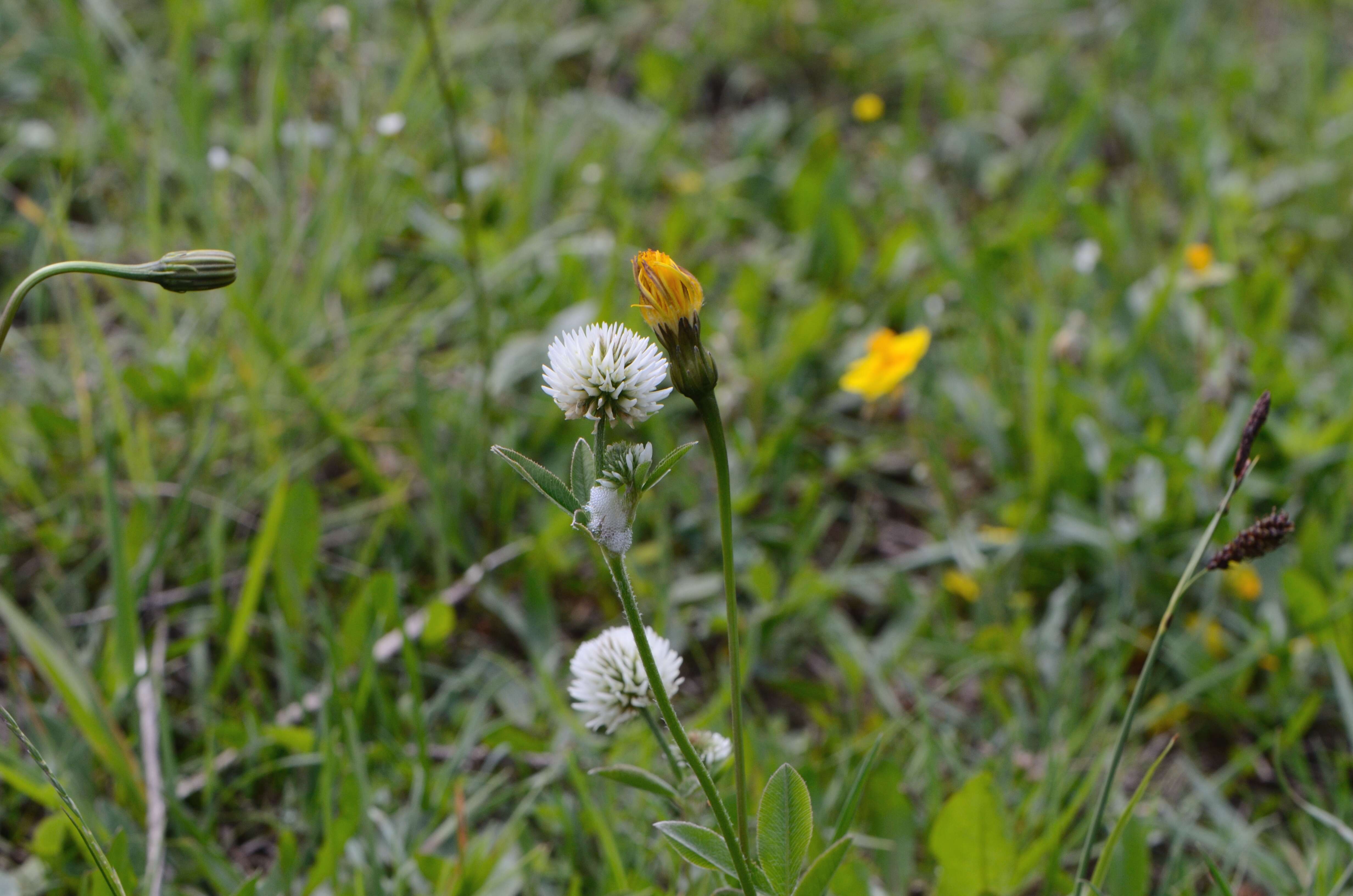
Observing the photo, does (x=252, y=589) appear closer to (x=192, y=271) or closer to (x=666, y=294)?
(x=192, y=271)

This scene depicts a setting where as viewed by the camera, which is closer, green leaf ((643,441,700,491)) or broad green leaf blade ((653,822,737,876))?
green leaf ((643,441,700,491))

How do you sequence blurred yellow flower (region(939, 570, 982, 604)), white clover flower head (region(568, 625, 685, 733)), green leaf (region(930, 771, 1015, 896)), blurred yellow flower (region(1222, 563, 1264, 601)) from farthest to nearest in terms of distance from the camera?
blurred yellow flower (region(939, 570, 982, 604)), blurred yellow flower (region(1222, 563, 1264, 601)), green leaf (region(930, 771, 1015, 896)), white clover flower head (region(568, 625, 685, 733))

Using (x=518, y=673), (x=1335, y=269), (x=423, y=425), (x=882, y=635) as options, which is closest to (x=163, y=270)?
(x=423, y=425)

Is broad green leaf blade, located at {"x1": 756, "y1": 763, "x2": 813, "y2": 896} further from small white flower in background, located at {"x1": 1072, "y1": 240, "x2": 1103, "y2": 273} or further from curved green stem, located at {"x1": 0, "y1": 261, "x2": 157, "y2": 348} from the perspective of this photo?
small white flower in background, located at {"x1": 1072, "y1": 240, "x2": 1103, "y2": 273}

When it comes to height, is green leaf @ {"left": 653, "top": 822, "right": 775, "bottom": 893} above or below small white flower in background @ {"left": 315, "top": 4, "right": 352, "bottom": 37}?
below

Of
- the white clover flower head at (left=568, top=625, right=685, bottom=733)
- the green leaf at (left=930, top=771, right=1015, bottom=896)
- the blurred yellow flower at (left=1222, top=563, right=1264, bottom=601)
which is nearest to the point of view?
the white clover flower head at (left=568, top=625, right=685, bottom=733)

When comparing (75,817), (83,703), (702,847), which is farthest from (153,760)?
(702,847)

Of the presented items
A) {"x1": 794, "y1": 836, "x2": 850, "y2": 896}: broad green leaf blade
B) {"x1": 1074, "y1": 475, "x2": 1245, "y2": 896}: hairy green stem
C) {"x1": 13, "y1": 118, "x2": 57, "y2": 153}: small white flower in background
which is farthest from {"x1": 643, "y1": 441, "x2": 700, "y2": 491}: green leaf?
{"x1": 13, "y1": 118, "x2": 57, "y2": 153}: small white flower in background

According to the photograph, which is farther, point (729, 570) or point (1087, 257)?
point (1087, 257)
